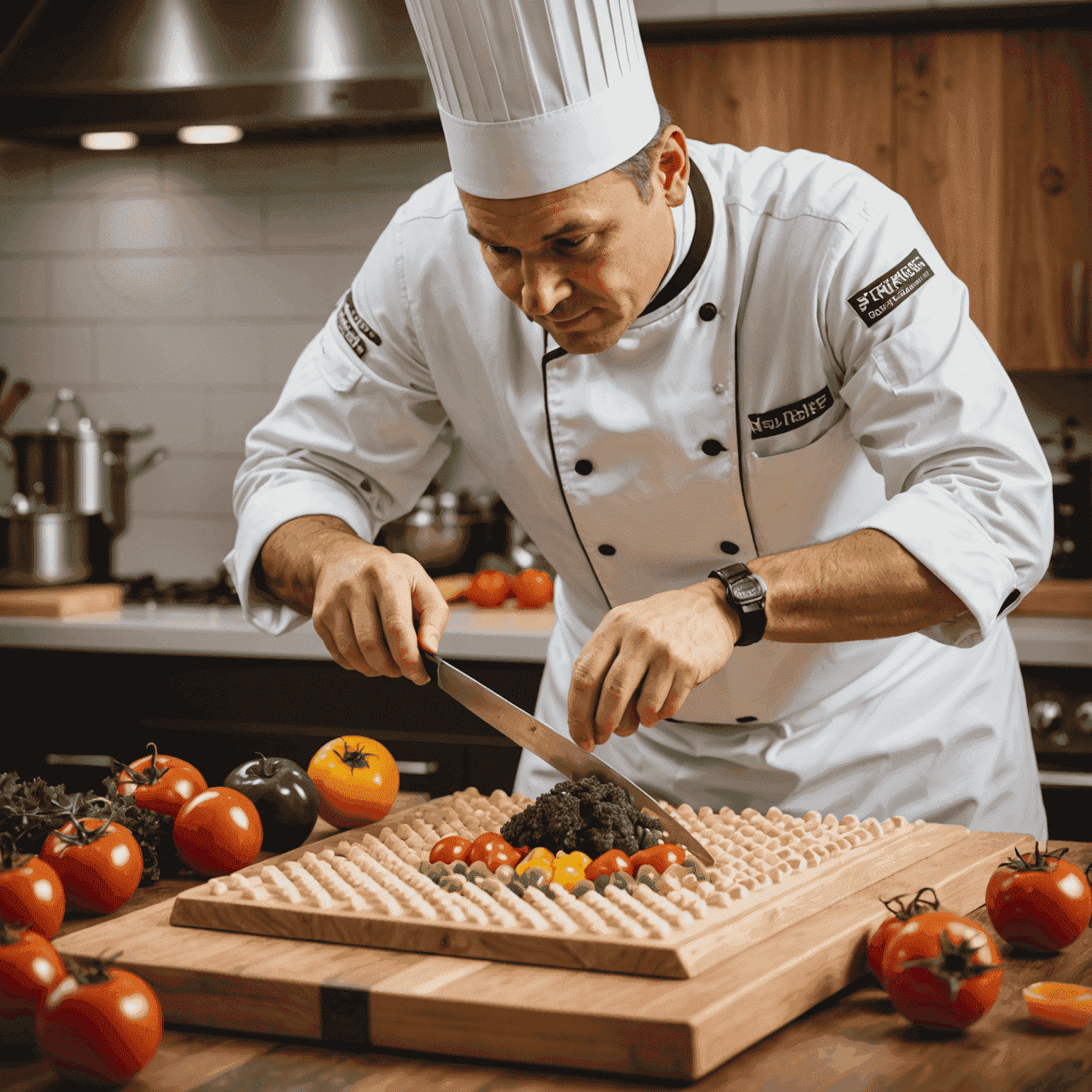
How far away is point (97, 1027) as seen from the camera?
72 centimetres

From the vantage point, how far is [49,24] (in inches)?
109

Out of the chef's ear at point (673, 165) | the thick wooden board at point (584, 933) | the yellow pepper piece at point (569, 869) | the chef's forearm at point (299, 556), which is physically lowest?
the thick wooden board at point (584, 933)

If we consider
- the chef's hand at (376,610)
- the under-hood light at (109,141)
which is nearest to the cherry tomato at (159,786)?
the chef's hand at (376,610)

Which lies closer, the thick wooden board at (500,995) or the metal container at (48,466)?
the thick wooden board at (500,995)

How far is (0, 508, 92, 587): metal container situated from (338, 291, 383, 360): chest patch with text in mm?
1476

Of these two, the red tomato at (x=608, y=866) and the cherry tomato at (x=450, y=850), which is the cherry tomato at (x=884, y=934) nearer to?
the red tomato at (x=608, y=866)

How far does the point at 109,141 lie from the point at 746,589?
2.49 meters

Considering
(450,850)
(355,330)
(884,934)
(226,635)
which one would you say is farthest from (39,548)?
(884,934)

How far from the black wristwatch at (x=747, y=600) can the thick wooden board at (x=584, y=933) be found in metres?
0.19

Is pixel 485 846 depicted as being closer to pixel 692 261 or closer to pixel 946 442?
pixel 946 442

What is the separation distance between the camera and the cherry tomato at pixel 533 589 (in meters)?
2.67

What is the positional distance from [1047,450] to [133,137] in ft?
7.08

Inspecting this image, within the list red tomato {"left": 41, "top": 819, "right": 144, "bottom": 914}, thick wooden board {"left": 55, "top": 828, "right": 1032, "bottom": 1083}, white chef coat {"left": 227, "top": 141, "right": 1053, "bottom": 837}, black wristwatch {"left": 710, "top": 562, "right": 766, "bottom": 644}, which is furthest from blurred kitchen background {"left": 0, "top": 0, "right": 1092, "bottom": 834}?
red tomato {"left": 41, "top": 819, "right": 144, "bottom": 914}

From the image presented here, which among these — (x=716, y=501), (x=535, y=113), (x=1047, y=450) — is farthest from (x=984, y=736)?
(x=1047, y=450)
